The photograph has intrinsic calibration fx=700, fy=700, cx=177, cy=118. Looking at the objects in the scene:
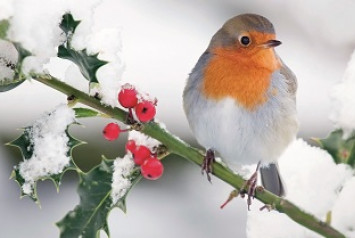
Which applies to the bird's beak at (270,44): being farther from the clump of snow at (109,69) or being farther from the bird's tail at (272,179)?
the clump of snow at (109,69)

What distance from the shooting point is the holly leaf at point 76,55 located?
94 cm

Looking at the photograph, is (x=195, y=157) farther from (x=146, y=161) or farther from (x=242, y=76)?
(x=242, y=76)

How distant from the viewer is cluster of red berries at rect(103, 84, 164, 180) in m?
1.12

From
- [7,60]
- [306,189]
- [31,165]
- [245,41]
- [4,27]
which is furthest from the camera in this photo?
[245,41]

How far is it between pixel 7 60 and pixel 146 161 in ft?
1.00

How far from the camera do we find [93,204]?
1.12 metres

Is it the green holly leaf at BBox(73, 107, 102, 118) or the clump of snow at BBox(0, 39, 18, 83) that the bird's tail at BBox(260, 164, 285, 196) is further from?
the clump of snow at BBox(0, 39, 18, 83)

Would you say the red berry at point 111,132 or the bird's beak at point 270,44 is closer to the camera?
the red berry at point 111,132

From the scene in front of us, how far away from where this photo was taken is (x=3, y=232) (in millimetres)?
3664

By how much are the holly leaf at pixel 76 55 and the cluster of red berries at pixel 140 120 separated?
117mm

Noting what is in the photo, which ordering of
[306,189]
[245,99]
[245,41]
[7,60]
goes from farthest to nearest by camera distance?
1. [245,41]
2. [245,99]
3. [306,189]
4. [7,60]

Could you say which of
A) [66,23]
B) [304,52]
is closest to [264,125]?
[66,23]

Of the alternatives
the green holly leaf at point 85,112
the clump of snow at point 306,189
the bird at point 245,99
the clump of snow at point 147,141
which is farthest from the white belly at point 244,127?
the green holly leaf at point 85,112

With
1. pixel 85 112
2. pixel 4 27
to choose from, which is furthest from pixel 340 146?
pixel 4 27
